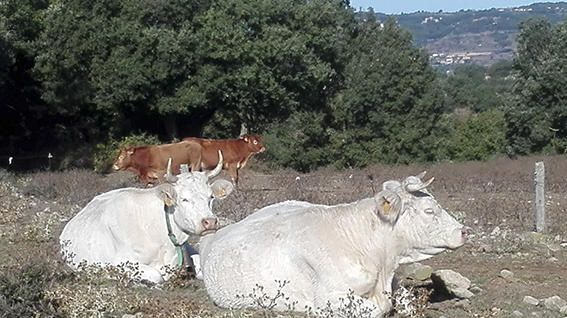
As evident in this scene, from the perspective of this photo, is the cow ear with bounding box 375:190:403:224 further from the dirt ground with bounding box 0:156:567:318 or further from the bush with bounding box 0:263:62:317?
the bush with bounding box 0:263:62:317

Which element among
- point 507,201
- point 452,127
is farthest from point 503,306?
point 452,127

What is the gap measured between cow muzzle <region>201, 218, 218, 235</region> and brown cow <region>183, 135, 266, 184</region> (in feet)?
48.9

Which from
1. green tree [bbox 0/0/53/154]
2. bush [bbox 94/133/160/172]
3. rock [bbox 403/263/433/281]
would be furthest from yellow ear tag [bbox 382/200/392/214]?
bush [bbox 94/133/160/172]

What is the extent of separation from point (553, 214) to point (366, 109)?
2942 centimetres

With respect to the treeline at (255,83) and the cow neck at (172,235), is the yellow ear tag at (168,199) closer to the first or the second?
the cow neck at (172,235)

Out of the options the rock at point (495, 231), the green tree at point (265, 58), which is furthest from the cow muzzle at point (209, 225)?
the green tree at point (265, 58)

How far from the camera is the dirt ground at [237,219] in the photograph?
781cm

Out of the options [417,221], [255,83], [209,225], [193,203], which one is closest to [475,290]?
[417,221]

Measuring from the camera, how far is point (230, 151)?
1028 inches

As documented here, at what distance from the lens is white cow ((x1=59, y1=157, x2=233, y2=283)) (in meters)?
9.66

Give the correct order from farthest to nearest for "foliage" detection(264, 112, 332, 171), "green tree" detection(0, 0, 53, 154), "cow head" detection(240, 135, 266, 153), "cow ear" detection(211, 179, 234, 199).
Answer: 1. "foliage" detection(264, 112, 332, 171)
2. "green tree" detection(0, 0, 53, 154)
3. "cow head" detection(240, 135, 266, 153)
4. "cow ear" detection(211, 179, 234, 199)

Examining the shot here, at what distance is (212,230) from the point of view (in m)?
9.36

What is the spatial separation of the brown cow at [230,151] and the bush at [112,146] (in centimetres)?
1036

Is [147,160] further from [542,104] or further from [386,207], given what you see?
[542,104]
